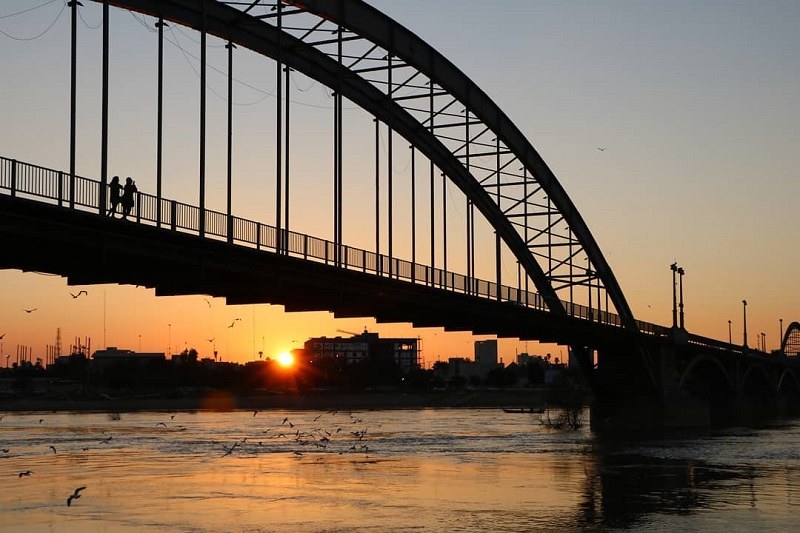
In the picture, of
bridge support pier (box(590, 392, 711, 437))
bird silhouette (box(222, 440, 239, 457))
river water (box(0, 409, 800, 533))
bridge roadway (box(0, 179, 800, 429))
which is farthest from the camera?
bridge support pier (box(590, 392, 711, 437))

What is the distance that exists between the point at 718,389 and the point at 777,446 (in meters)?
54.3

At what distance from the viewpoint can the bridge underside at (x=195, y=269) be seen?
32.8m

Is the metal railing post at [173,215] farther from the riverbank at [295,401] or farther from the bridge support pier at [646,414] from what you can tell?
the riverbank at [295,401]

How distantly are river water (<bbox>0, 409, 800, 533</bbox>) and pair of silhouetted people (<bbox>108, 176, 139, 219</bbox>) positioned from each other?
824 centimetres

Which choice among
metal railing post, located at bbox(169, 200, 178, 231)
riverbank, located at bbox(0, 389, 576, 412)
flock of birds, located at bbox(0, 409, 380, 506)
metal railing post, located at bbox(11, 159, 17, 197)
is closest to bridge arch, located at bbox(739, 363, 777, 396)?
riverbank, located at bbox(0, 389, 576, 412)

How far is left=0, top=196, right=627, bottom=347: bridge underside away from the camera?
32.8m

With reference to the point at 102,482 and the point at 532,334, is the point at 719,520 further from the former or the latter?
the point at 532,334

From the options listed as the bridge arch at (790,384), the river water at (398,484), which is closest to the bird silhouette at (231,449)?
the river water at (398,484)

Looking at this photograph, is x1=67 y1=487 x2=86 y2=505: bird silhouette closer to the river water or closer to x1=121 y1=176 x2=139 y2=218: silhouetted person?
the river water

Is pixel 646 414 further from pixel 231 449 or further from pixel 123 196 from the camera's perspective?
pixel 123 196

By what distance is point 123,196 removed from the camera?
1369 inches

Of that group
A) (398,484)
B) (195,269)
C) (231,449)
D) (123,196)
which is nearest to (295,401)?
(231,449)

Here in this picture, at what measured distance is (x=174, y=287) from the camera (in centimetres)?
4216

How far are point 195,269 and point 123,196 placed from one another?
17.9 feet
